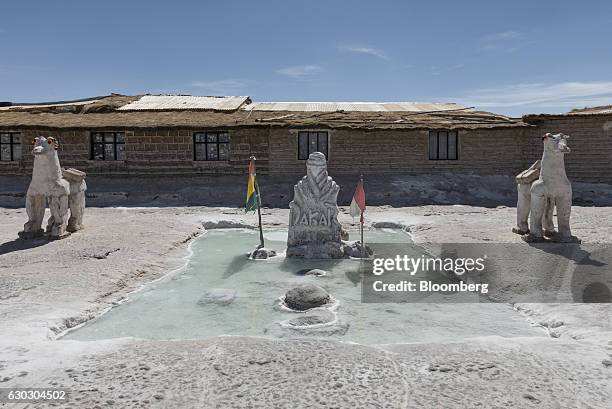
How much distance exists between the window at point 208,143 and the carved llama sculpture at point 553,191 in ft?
44.5

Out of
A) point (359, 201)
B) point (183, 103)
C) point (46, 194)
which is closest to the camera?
point (359, 201)

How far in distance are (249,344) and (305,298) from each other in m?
1.86

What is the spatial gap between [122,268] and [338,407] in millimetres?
5462

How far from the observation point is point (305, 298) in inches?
239

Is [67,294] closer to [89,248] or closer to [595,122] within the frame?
[89,248]

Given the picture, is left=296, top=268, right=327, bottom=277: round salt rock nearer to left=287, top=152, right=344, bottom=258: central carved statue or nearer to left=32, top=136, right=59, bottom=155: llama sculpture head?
left=287, top=152, right=344, bottom=258: central carved statue

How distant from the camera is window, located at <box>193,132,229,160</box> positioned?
19719 mm

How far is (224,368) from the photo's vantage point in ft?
12.4

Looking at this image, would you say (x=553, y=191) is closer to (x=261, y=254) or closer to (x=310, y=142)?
(x=261, y=254)

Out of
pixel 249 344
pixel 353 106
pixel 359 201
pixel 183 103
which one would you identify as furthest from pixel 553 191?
pixel 183 103

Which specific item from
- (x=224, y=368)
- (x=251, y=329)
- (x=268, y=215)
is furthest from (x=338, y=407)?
(x=268, y=215)

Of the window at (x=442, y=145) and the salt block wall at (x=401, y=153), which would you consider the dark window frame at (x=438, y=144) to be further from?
the salt block wall at (x=401, y=153)

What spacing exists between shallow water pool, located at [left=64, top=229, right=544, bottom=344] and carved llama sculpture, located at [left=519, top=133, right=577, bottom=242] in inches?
154

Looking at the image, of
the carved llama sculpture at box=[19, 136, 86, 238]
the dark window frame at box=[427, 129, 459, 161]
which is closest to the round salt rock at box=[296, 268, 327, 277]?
the carved llama sculpture at box=[19, 136, 86, 238]
